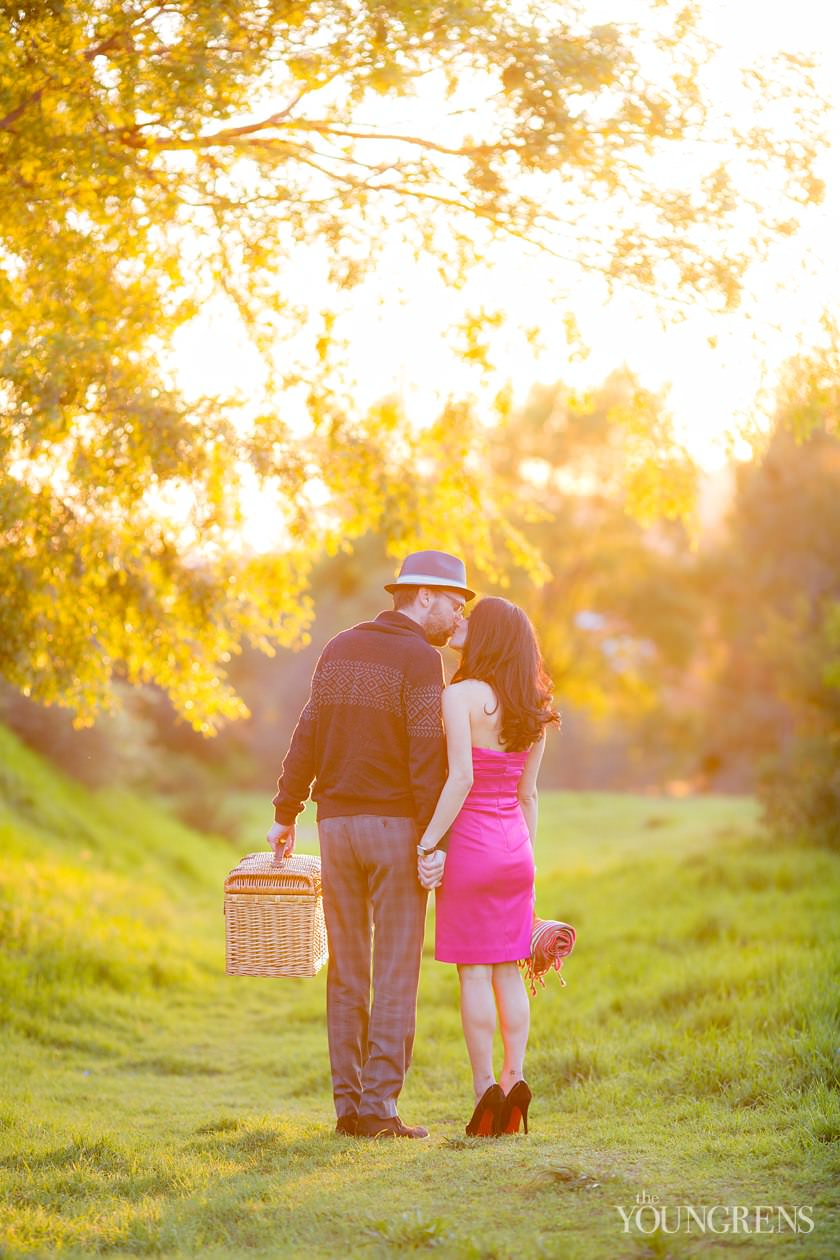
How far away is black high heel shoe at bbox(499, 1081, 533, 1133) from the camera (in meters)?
5.66

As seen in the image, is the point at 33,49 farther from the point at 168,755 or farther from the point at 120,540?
the point at 168,755

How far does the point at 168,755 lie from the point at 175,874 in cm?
734

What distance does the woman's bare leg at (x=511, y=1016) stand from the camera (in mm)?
5816

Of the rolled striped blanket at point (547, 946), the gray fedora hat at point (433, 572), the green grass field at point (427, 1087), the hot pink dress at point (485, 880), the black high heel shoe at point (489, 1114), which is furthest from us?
the gray fedora hat at point (433, 572)

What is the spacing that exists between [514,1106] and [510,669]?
184 cm

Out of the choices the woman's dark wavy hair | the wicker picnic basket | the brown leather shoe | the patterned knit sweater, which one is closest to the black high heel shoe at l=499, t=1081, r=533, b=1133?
the brown leather shoe

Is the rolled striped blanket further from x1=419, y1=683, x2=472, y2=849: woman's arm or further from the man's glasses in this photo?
the man's glasses

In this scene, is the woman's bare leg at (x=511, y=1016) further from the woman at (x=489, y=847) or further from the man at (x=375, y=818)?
the man at (x=375, y=818)

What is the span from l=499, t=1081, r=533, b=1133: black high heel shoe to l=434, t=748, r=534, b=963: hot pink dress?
1.74 ft

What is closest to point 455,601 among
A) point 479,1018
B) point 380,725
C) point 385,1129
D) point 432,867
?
point 380,725

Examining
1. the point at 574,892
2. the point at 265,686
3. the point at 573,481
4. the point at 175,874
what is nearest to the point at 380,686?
the point at 574,892

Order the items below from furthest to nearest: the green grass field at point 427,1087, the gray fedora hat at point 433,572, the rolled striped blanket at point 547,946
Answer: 1. the gray fedora hat at point 433,572
2. the rolled striped blanket at point 547,946
3. the green grass field at point 427,1087

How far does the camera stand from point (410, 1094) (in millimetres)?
7340

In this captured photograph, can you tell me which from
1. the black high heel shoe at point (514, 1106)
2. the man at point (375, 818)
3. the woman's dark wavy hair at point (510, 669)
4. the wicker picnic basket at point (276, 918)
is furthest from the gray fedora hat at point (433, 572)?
the black high heel shoe at point (514, 1106)
